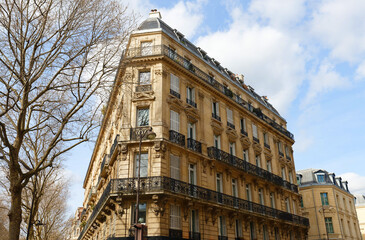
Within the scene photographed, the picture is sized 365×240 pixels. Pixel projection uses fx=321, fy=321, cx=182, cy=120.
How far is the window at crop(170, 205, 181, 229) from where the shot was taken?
728 inches

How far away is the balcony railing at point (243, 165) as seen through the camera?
900 inches

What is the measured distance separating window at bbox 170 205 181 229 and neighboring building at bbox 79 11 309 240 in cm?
6

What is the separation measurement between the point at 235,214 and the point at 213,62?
1448cm

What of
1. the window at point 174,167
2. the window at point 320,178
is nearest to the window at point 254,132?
the window at point 174,167

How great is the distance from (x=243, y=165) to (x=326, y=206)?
2077 centimetres

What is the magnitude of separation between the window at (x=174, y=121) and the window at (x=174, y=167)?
1961 millimetres

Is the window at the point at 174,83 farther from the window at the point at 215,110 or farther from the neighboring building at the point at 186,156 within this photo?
the window at the point at 215,110

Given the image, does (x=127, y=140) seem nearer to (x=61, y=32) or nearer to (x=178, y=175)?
(x=178, y=175)

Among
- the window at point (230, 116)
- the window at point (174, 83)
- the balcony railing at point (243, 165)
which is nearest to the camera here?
the window at point (174, 83)

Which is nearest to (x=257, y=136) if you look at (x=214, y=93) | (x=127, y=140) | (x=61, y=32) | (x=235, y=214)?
(x=214, y=93)

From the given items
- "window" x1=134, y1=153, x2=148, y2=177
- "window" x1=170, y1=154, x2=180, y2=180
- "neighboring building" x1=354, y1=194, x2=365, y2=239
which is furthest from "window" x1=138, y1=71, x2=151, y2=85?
"neighboring building" x1=354, y1=194, x2=365, y2=239

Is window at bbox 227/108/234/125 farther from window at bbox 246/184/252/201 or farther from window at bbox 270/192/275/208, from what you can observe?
window at bbox 270/192/275/208

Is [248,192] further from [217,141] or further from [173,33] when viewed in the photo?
[173,33]

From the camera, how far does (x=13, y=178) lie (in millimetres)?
12703
